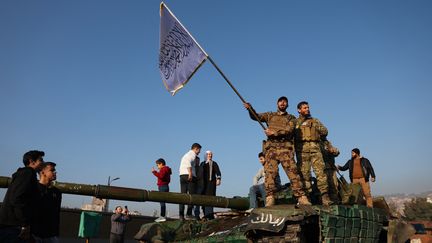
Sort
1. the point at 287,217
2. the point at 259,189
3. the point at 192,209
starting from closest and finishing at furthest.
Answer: the point at 287,217, the point at 259,189, the point at 192,209

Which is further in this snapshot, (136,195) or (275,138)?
(136,195)

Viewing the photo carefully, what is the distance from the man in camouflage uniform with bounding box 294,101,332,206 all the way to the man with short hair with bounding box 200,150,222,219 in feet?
11.1

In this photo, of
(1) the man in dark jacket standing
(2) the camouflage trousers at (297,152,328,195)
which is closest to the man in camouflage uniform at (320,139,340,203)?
(2) the camouflage trousers at (297,152,328,195)

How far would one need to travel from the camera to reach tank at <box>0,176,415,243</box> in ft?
17.7

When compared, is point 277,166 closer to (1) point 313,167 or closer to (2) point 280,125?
(2) point 280,125

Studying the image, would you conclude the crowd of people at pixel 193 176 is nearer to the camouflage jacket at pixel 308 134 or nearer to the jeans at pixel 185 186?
the jeans at pixel 185 186

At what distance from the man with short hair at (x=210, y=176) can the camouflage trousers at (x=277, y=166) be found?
3.64 meters

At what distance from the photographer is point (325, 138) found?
784 cm

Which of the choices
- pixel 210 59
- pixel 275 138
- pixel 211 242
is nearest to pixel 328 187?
pixel 275 138

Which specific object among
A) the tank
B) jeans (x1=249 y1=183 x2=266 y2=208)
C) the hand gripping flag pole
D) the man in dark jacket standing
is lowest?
the tank

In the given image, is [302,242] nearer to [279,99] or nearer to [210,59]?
[279,99]

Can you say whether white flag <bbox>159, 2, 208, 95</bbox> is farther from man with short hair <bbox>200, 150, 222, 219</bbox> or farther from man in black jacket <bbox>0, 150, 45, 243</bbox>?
man in black jacket <bbox>0, 150, 45, 243</bbox>

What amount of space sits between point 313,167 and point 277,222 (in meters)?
1.84

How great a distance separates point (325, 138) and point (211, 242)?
2.77m
